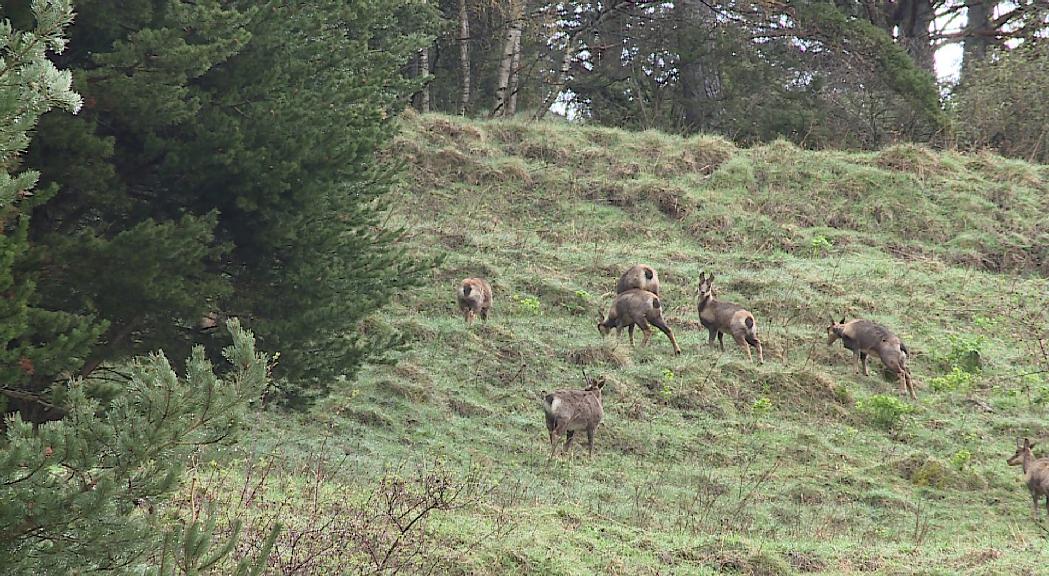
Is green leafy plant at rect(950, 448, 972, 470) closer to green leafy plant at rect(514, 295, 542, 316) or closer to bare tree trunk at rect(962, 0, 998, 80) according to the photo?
green leafy plant at rect(514, 295, 542, 316)

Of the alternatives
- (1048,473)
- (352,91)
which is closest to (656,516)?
(1048,473)

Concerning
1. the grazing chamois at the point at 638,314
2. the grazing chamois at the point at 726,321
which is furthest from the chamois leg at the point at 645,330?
the grazing chamois at the point at 726,321

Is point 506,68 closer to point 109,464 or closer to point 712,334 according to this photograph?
point 712,334

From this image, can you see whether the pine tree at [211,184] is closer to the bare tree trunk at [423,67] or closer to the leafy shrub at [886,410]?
the leafy shrub at [886,410]

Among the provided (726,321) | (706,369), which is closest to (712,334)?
(726,321)

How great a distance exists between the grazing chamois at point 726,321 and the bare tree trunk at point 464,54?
13.4 metres

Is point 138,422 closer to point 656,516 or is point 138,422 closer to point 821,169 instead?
point 656,516

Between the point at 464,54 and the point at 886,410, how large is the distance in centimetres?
1801

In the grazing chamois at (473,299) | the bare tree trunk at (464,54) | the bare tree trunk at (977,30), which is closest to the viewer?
the grazing chamois at (473,299)

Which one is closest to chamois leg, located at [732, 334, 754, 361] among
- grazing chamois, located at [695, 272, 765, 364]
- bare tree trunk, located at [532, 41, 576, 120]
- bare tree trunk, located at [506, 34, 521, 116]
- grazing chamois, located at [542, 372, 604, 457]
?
grazing chamois, located at [695, 272, 765, 364]

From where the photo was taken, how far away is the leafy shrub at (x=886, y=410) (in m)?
14.6

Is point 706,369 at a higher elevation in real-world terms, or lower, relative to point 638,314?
lower

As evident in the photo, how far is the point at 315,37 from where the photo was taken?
12.4 metres

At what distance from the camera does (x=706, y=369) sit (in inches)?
620
